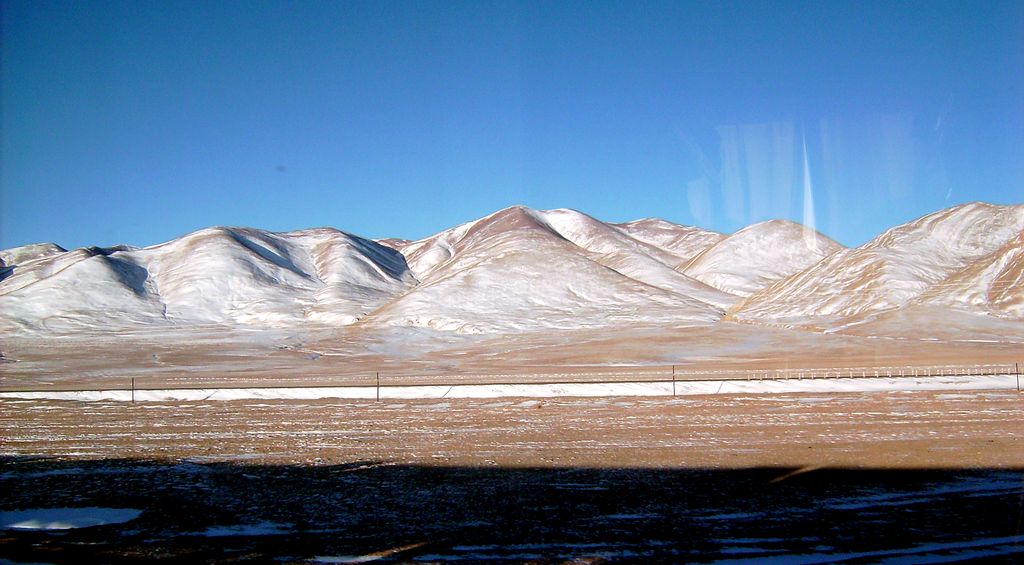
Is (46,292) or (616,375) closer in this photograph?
(616,375)

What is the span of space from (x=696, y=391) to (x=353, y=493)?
17.6 m

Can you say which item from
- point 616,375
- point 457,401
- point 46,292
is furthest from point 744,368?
point 46,292

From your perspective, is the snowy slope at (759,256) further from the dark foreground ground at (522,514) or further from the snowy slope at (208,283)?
the dark foreground ground at (522,514)

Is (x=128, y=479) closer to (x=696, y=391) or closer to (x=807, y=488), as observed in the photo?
(x=807, y=488)

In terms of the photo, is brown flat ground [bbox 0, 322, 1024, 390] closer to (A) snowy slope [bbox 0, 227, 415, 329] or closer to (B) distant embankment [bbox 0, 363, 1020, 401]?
(B) distant embankment [bbox 0, 363, 1020, 401]

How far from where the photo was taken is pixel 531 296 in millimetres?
109562

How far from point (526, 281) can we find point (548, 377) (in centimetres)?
7889

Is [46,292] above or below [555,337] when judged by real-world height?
above

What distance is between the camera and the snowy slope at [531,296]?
92.0 m

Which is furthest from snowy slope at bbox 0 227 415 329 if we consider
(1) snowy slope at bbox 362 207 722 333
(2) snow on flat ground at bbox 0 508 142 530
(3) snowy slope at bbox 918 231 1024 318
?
(2) snow on flat ground at bbox 0 508 142 530

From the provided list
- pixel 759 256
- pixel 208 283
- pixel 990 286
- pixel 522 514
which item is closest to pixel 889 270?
pixel 990 286

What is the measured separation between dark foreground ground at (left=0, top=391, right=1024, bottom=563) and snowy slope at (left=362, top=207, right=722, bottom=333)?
64346 millimetres

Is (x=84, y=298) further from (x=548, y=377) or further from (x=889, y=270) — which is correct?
(x=889, y=270)

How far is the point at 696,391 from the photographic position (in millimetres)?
28172
